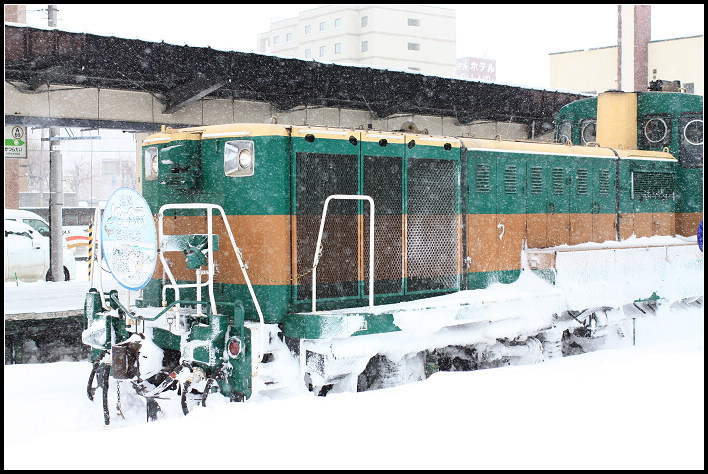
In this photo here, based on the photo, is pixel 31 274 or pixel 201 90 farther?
pixel 31 274

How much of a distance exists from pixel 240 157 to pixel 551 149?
12.9ft

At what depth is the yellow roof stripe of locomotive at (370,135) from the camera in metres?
5.85

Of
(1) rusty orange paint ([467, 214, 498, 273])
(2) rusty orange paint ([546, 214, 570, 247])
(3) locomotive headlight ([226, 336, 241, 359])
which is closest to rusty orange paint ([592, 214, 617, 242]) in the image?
(2) rusty orange paint ([546, 214, 570, 247])

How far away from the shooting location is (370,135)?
246 inches

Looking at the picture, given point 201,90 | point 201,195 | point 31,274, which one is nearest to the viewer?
point 201,195

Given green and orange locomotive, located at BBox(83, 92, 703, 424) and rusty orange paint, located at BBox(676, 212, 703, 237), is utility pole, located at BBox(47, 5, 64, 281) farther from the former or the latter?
rusty orange paint, located at BBox(676, 212, 703, 237)

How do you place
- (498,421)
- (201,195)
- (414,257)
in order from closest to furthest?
(498,421) < (201,195) < (414,257)

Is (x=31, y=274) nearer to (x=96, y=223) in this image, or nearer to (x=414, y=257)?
(x=96, y=223)

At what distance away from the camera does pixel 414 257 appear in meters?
6.54

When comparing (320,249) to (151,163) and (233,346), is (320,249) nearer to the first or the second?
(233,346)

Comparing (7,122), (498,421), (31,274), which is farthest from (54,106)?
(498,421)

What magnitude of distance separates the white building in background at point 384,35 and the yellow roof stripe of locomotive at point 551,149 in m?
59.9

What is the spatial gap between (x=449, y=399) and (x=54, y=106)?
1096cm

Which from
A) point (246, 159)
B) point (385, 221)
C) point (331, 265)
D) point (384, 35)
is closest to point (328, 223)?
point (331, 265)
